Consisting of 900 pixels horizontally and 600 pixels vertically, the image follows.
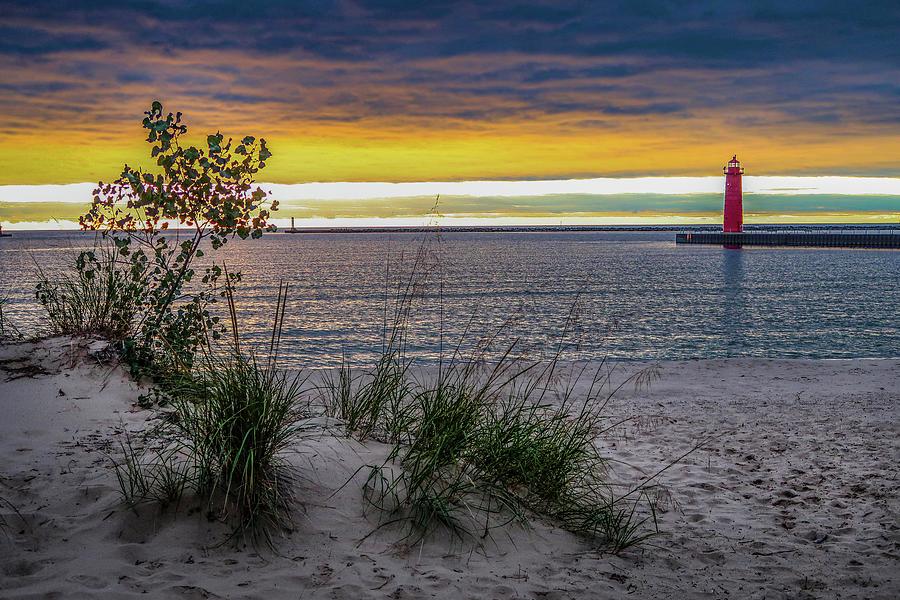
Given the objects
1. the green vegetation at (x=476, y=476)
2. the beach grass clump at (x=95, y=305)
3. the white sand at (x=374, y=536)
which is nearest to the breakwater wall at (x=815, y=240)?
the white sand at (x=374, y=536)

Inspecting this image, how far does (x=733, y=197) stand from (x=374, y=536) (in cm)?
8846

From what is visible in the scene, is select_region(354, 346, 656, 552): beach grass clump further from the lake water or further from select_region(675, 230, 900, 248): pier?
select_region(675, 230, 900, 248): pier

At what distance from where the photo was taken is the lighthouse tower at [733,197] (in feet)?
263

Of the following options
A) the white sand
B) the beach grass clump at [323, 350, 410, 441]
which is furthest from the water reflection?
the beach grass clump at [323, 350, 410, 441]

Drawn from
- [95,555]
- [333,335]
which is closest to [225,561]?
[95,555]

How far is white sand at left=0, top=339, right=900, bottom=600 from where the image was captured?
3600mm

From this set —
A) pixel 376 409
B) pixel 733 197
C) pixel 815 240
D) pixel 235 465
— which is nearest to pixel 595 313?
pixel 376 409

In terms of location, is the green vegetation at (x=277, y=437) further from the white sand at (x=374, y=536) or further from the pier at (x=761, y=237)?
the pier at (x=761, y=237)

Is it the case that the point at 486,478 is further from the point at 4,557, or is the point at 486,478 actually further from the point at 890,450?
the point at 890,450

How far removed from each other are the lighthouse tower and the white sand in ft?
262

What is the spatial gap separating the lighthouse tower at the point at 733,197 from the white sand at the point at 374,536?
80.0 metres

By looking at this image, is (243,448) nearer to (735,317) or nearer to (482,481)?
(482,481)

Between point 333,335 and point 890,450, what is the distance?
15489mm

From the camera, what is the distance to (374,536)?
413 cm
